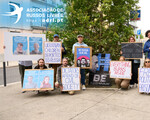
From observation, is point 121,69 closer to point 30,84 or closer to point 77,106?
point 77,106

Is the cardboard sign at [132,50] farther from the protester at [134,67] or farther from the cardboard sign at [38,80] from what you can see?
the cardboard sign at [38,80]

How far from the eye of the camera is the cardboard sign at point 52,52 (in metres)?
5.39

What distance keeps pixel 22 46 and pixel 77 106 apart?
286cm

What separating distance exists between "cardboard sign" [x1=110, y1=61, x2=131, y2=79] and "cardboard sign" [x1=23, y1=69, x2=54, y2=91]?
82.4 inches

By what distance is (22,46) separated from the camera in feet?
17.9

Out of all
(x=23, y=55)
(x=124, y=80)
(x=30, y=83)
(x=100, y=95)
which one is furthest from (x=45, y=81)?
(x=124, y=80)

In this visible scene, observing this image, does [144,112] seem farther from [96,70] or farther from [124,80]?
[96,70]

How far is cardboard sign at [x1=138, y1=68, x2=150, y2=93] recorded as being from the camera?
480 cm

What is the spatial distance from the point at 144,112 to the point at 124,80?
197 cm

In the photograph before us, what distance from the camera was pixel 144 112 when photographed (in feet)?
11.6

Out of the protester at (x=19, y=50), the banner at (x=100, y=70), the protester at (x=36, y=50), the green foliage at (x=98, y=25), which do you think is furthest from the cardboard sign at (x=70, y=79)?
the protester at (x=19, y=50)

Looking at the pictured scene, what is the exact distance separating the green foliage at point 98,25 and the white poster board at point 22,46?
94cm

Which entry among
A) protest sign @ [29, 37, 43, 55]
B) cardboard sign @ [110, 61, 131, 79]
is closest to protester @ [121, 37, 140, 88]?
cardboard sign @ [110, 61, 131, 79]

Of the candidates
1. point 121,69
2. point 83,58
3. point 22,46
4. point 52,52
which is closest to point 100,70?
point 121,69
